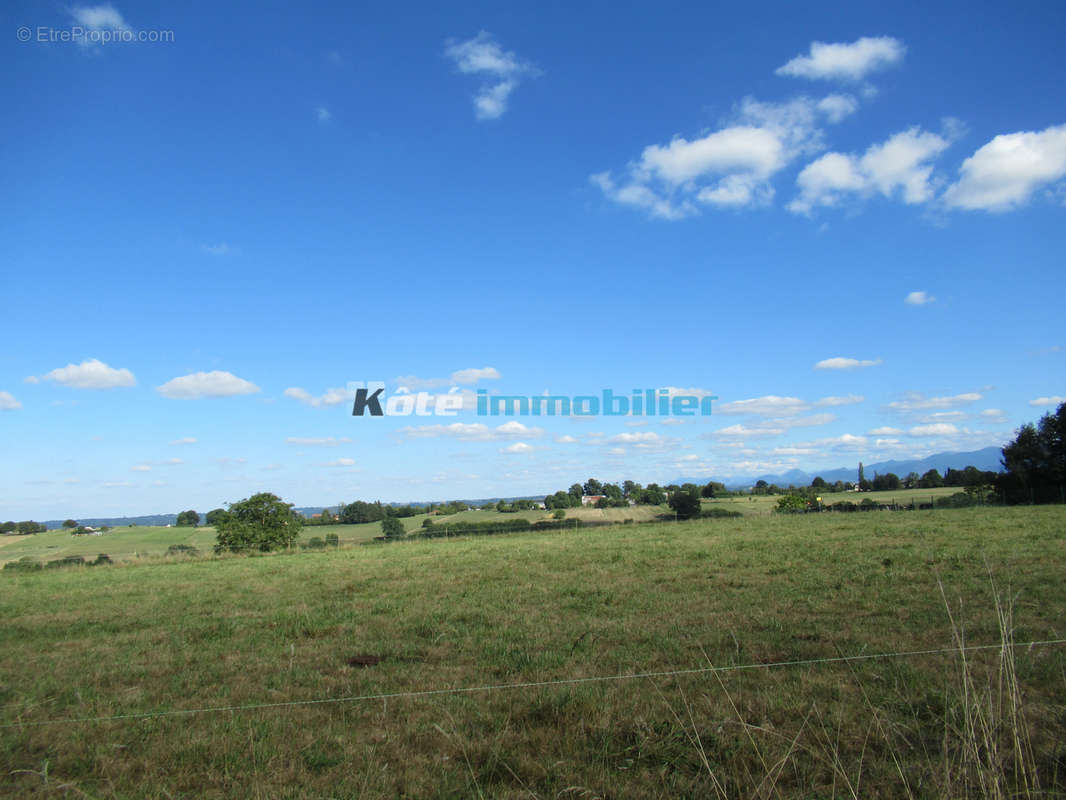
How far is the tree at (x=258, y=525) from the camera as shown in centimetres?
3180

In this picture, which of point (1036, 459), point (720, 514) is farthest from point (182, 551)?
point (1036, 459)

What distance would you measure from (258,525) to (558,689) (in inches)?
1240

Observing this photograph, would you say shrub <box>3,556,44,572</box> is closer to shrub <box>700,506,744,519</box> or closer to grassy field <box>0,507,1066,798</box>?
grassy field <box>0,507,1066,798</box>

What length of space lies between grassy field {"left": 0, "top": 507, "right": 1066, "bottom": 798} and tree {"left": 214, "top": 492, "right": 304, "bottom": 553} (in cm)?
1930

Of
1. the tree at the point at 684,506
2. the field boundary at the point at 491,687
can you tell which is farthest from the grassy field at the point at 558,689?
the tree at the point at 684,506

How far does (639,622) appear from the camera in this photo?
27.6ft

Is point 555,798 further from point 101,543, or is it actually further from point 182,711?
point 101,543

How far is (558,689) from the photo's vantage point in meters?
5.64

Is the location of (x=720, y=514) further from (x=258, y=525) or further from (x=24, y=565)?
(x=24, y=565)

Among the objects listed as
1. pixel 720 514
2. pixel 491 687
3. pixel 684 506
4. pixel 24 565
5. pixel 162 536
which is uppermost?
pixel 491 687

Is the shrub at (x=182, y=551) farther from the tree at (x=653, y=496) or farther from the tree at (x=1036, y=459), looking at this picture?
the tree at (x=1036, y=459)

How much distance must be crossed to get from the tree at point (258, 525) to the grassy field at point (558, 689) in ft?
63.3

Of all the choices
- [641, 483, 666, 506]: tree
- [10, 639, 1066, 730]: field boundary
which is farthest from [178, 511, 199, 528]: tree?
[10, 639, 1066, 730]: field boundary

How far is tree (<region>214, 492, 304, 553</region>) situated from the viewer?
104 feet
